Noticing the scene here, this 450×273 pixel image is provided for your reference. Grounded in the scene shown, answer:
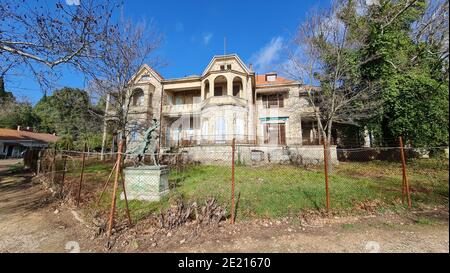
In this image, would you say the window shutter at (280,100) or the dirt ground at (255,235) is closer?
the dirt ground at (255,235)

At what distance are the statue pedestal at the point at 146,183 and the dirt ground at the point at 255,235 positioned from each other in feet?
6.07

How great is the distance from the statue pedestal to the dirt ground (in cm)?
185

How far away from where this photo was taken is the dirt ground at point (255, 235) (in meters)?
3.81

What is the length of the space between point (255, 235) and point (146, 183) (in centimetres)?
446

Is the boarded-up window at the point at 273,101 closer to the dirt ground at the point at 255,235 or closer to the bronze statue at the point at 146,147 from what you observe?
the bronze statue at the point at 146,147

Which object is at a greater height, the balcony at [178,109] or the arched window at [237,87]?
the arched window at [237,87]

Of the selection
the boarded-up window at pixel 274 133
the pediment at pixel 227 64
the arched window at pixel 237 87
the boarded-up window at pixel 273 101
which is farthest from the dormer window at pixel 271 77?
the boarded-up window at pixel 274 133

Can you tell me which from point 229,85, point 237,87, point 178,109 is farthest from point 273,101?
point 178,109

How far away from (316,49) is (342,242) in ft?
41.6

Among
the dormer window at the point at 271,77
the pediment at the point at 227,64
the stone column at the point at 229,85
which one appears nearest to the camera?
the stone column at the point at 229,85

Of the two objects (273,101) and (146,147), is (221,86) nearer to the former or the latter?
(273,101)

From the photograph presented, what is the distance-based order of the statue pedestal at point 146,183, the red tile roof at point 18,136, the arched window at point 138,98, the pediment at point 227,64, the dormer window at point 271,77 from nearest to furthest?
the statue pedestal at point 146,183
the pediment at point 227,64
the arched window at point 138,98
the dormer window at point 271,77
the red tile roof at point 18,136
